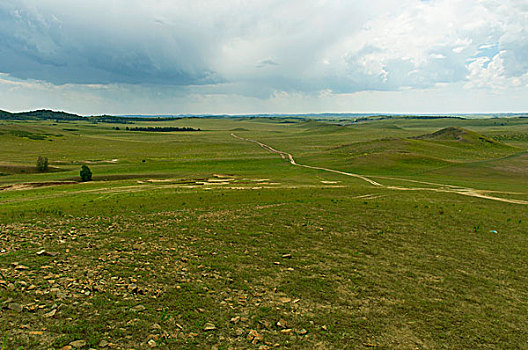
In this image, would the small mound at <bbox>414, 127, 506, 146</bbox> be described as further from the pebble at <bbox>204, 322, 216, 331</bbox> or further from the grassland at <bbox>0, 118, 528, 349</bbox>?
the pebble at <bbox>204, 322, 216, 331</bbox>

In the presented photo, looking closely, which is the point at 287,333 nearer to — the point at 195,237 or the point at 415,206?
the point at 195,237

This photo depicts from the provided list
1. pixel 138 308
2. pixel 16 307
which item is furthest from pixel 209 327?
pixel 16 307

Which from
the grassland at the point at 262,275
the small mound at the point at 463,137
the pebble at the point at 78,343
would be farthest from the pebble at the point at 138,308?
the small mound at the point at 463,137

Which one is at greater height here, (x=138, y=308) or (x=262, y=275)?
→ (x=138, y=308)

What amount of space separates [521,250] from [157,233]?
22.5 metres

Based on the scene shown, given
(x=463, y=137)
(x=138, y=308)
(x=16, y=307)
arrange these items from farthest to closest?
(x=463, y=137) → (x=138, y=308) → (x=16, y=307)

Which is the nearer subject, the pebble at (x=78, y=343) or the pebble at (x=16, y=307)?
the pebble at (x=78, y=343)

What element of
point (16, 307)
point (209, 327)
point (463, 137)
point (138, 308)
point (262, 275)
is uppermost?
point (16, 307)

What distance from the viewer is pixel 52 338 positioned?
934 cm

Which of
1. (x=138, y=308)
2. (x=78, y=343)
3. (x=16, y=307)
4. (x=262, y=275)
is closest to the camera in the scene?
(x=78, y=343)

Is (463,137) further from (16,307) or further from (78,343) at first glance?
(16,307)

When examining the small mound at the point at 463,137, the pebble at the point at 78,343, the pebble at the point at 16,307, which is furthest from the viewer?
the small mound at the point at 463,137

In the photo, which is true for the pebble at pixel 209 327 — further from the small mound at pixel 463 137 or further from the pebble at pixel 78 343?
the small mound at pixel 463 137

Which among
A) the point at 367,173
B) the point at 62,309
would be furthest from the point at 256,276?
the point at 367,173
